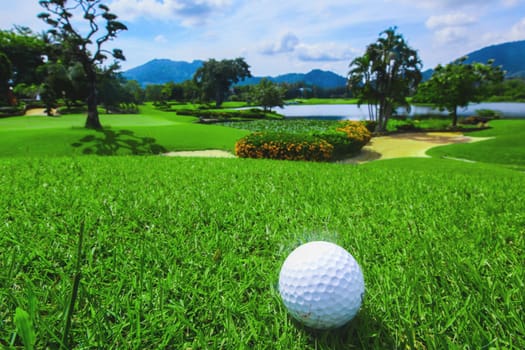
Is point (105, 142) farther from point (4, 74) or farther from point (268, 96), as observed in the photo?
point (268, 96)

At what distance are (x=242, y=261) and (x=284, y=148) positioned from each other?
33.2ft

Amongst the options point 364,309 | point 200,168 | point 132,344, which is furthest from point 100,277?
point 200,168

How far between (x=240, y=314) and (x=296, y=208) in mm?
1881

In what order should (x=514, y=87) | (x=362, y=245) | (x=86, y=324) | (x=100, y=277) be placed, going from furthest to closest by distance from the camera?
(x=514, y=87) < (x=362, y=245) < (x=100, y=277) < (x=86, y=324)

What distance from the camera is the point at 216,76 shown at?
73.2m

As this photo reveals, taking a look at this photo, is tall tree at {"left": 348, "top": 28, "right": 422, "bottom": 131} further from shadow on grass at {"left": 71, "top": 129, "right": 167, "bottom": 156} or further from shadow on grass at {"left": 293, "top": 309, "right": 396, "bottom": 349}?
shadow on grass at {"left": 293, "top": 309, "right": 396, "bottom": 349}

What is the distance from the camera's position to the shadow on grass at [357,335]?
144 centimetres

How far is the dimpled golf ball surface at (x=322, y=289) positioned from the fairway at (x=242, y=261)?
107 mm

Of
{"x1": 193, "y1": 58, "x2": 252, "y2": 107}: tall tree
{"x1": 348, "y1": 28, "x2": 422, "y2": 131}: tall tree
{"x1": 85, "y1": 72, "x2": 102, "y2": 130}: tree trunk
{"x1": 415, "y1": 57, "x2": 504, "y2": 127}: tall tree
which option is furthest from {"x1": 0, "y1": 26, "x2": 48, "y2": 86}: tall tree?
{"x1": 415, "y1": 57, "x2": 504, "y2": 127}: tall tree

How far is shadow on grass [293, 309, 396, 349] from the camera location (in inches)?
56.7

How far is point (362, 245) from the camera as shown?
237 centimetres

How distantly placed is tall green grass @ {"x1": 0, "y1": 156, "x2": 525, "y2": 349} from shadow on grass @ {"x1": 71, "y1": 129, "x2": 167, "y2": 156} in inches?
367

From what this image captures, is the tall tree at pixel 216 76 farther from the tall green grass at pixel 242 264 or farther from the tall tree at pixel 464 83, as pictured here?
the tall green grass at pixel 242 264

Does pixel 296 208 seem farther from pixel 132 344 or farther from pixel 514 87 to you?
pixel 514 87
